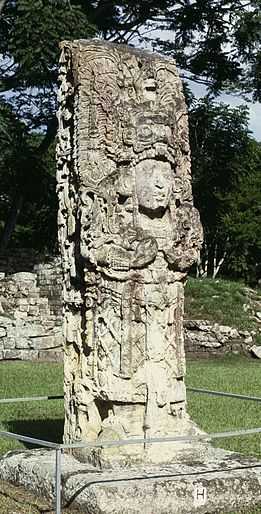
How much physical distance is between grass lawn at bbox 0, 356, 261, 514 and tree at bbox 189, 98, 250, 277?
9164 millimetres

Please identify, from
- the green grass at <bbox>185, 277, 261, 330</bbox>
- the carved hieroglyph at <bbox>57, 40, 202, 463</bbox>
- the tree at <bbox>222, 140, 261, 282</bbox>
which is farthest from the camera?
the tree at <bbox>222, 140, 261, 282</bbox>

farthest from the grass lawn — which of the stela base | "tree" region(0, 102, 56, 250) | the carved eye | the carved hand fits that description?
"tree" region(0, 102, 56, 250)

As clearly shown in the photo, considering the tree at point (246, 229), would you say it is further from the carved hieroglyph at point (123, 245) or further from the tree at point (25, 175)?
the carved hieroglyph at point (123, 245)

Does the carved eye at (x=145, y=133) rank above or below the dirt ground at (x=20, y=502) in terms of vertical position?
above

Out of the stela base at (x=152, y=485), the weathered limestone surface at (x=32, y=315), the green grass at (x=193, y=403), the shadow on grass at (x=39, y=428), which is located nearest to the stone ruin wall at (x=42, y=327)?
the weathered limestone surface at (x=32, y=315)

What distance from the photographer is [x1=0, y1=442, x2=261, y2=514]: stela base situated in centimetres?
641

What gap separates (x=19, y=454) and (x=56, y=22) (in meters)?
14.2

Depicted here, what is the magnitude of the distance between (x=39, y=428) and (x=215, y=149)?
18218 millimetres

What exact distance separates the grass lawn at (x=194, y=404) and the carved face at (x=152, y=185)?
2.43 metres

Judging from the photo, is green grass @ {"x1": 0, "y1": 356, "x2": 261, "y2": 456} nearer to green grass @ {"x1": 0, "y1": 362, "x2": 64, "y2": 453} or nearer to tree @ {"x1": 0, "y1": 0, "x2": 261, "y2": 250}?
green grass @ {"x1": 0, "y1": 362, "x2": 64, "y2": 453}

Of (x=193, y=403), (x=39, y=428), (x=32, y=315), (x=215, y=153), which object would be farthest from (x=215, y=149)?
(x=39, y=428)

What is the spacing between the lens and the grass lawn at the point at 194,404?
9773mm

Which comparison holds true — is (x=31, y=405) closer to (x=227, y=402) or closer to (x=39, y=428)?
(x=39, y=428)

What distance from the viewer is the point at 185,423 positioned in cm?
758
